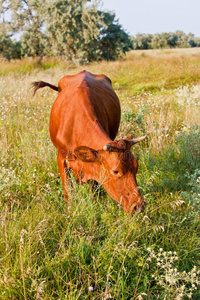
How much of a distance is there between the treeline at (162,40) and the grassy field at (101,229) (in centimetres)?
4464

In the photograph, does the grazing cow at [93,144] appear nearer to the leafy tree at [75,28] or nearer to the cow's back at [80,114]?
the cow's back at [80,114]

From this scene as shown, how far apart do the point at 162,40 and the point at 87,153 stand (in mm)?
49677

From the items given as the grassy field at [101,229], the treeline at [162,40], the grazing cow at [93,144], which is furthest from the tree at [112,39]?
the treeline at [162,40]

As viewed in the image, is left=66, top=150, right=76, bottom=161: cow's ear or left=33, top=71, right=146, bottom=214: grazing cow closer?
left=33, top=71, right=146, bottom=214: grazing cow

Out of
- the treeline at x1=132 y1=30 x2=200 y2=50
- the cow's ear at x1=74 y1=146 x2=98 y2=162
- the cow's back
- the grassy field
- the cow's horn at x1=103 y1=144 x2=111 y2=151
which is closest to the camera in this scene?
the grassy field

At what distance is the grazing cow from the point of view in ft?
7.97

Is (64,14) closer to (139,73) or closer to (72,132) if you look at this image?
(139,73)

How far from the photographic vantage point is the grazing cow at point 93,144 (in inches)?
95.7

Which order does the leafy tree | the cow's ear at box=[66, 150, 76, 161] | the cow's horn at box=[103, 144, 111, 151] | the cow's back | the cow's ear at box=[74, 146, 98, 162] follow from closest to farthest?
the cow's horn at box=[103, 144, 111, 151]
the cow's ear at box=[74, 146, 98, 162]
the cow's back
the cow's ear at box=[66, 150, 76, 161]
the leafy tree

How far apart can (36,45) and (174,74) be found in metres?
19.4

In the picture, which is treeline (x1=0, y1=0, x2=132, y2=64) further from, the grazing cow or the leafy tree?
the grazing cow

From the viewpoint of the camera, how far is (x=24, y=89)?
7.91 metres

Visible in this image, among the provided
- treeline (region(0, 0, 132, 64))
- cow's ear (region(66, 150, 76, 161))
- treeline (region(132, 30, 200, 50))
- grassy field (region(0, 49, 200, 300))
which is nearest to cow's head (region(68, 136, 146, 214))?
grassy field (region(0, 49, 200, 300))

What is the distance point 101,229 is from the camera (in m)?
2.60
